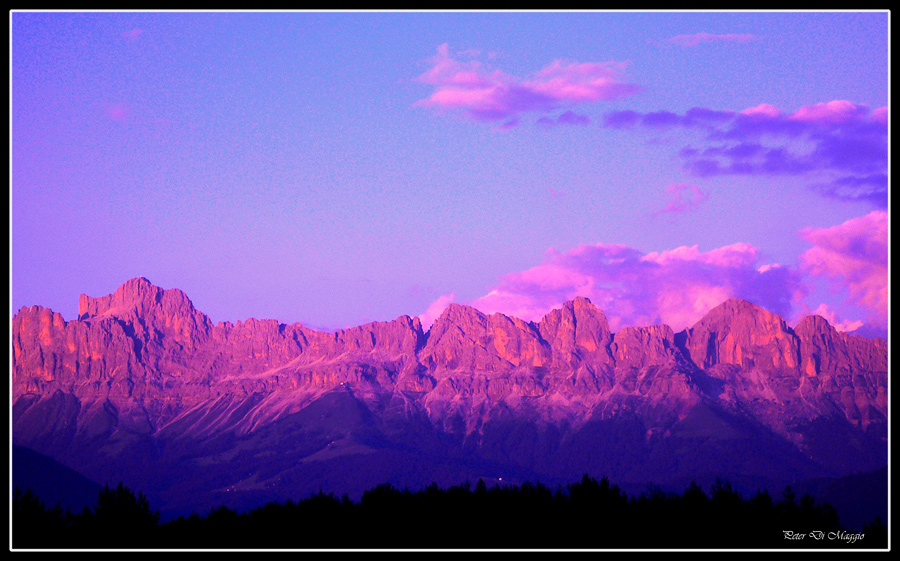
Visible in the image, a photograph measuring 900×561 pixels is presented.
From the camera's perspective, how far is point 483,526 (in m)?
123

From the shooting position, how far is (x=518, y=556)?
102 metres

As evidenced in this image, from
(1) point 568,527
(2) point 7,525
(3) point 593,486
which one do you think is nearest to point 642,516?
(1) point 568,527

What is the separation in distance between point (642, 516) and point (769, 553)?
87.3ft

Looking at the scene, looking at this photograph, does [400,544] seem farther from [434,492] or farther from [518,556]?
[434,492]

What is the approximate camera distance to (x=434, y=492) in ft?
498

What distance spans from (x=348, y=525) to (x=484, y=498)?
69.1ft

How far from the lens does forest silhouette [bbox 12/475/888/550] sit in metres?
108

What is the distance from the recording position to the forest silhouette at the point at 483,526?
10819 cm
